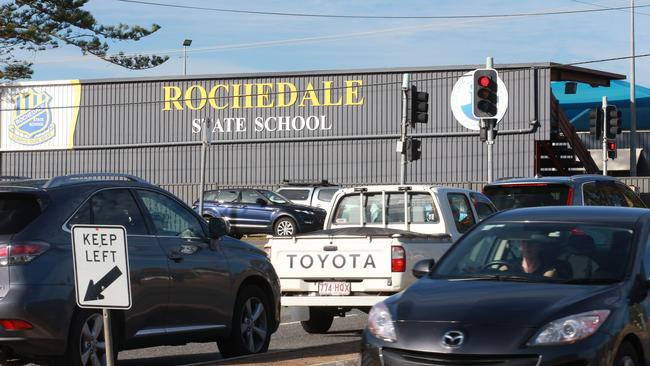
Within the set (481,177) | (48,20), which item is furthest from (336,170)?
(48,20)

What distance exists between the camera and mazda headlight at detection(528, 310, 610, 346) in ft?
23.9

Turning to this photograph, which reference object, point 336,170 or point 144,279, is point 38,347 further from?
point 336,170

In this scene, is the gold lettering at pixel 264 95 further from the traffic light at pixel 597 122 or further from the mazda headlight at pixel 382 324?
the mazda headlight at pixel 382 324

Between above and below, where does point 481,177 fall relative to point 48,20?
below

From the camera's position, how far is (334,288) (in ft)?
43.7

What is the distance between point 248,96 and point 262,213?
16080mm

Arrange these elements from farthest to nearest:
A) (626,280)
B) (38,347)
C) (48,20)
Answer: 1. (48,20)
2. (38,347)
3. (626,280)

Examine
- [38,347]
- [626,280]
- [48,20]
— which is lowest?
[38,347]

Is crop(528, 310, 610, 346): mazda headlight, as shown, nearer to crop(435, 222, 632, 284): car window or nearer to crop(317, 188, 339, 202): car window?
crop(435, 222, 632, 284): car window

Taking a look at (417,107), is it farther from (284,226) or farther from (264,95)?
(264,95)

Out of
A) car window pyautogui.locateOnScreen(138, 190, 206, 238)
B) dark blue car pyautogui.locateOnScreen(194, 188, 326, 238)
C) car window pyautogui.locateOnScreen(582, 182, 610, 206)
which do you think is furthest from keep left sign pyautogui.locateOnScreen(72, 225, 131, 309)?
dark blue car pyautogui.locateOnScreen(194, 188, 326, 238)

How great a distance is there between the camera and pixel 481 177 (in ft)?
158

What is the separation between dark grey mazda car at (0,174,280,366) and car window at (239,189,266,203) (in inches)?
976

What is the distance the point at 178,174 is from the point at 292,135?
5.41 m
